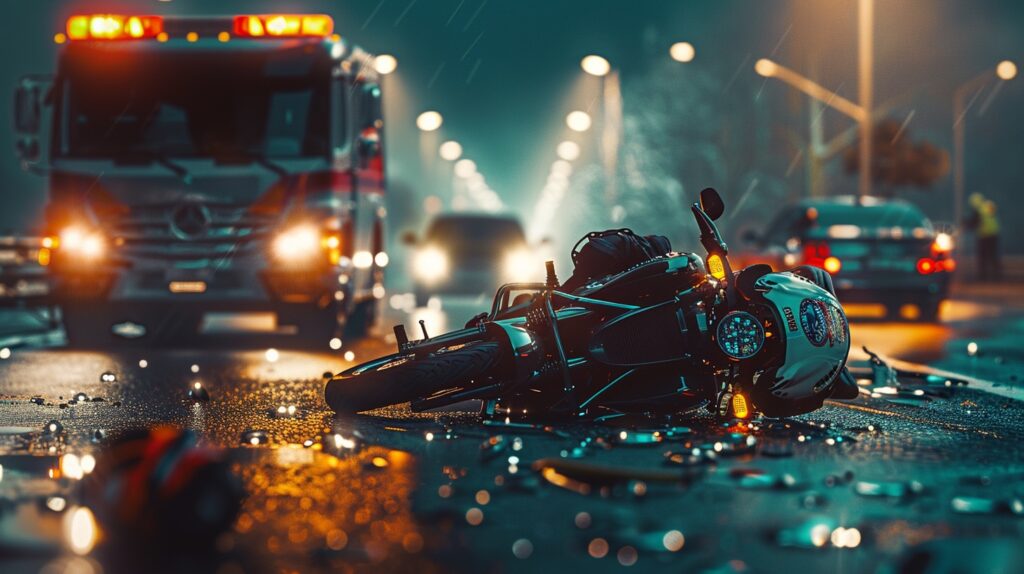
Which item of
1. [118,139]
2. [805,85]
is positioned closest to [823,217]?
[118,139]

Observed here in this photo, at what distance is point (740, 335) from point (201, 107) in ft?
25.6

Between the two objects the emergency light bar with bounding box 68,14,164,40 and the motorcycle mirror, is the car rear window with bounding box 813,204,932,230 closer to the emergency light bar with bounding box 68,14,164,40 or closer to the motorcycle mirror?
the emergency light bar with bounding box 68,14,164,40

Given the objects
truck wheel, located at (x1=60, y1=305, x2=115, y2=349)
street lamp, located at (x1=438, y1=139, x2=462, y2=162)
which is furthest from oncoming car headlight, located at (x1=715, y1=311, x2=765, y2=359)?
street lamp, located at (x1=438, y1=139, x2=462, y2=162)

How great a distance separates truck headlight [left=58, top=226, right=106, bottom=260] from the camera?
47.8 feet

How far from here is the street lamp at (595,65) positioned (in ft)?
111

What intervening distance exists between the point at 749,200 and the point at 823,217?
240 feet

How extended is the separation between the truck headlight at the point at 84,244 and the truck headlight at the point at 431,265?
1154 cm

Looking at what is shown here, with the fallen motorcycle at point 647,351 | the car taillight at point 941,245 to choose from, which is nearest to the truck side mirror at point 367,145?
the fallen motorcycle at point 647,351

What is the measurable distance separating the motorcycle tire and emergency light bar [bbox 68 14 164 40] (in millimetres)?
7448

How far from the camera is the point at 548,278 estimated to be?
852 cm

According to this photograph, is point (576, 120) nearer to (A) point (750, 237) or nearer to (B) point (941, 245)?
(A) point (750, 237)

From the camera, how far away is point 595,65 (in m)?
34.4

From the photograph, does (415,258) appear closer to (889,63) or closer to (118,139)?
(118,139)

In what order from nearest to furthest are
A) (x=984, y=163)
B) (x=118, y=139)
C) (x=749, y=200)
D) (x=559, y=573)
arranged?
(x=559, y=573)
(x=118, y=139)
(x=749, y=200)
(x=984, y=163)
